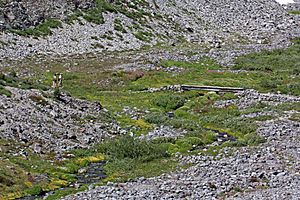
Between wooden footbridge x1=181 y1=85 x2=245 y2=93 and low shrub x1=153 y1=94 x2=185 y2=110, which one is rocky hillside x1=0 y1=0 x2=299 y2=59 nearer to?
wooden footbridge x1=181 y1=85 x2=245 y2=93

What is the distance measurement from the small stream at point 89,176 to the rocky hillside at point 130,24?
4111 cm

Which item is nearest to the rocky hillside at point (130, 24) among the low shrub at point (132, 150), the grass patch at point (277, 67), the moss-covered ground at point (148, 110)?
the moss-covered ground at point (148, 110)

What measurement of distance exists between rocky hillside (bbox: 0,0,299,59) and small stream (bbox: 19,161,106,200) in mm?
41108

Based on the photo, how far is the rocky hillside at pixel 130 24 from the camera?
7975 cm

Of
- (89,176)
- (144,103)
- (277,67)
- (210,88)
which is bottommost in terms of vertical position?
(144,103)

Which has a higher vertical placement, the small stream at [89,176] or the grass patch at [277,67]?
the small stream at [89,176]

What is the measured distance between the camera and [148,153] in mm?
35875

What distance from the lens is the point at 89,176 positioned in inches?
1280

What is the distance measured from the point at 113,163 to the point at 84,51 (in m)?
48.3

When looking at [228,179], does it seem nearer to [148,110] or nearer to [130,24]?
[148,110]

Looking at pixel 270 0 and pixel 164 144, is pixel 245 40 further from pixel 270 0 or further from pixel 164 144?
pixel 164 144

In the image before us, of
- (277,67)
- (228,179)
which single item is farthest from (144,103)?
(277,67)

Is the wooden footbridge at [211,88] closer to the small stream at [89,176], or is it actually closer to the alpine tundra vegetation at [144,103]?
the alpine tundra vegetation at [144,103]

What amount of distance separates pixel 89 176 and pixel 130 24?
63795 millimetres
